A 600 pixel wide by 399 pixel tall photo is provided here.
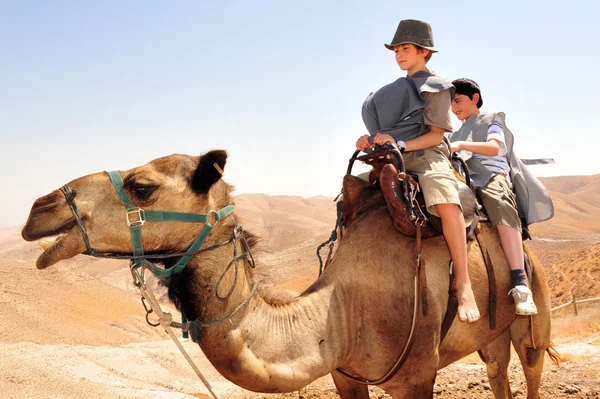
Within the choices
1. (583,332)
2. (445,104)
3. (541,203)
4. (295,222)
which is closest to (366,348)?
(445,104)

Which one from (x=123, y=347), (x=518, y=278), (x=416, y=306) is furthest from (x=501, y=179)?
(x=123, y=347)

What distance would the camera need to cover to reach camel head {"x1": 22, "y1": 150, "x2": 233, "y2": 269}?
2842 millimetres

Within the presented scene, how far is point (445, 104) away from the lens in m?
3.66

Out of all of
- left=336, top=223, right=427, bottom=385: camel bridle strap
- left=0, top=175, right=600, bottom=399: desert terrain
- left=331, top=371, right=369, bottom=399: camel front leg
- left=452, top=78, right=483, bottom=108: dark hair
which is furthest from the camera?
left=0, top=175, right=600, bottom=399: desert terrain

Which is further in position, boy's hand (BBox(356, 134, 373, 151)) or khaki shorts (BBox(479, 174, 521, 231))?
khaki shorts (BBox(479, 174, 521, 231))

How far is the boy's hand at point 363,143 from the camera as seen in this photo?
149 inches

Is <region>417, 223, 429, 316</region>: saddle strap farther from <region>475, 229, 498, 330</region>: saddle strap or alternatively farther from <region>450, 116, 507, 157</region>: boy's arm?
<region>450, 116, 507, 157</region>: boy's arm

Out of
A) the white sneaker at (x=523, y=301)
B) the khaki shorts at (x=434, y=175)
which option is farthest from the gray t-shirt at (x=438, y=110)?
the white sneaker at (x=523, y=301)

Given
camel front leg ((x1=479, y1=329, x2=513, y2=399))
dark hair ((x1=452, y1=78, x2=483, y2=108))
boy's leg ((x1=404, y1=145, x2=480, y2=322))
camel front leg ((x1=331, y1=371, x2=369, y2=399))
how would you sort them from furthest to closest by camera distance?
camel front leg ((x1=479, y1=329, x2=513, y2=399)), dark hair ((x1=452, y1=78, x2=483, y2=108)), camel front leg ((x1=331, y1=371, x2=369, y2=399)), boy's leg ((x1=404, y1=145, x2=480, y2=322))

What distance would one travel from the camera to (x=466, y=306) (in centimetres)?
347

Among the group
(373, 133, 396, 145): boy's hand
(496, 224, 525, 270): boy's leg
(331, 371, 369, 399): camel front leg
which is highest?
(373, 133, 396, 145): boy's hand

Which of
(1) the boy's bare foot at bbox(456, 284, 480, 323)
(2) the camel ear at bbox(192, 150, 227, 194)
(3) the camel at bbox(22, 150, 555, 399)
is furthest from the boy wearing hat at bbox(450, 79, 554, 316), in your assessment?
(2) the camel ear at bbox(192, 150, 227, 194)

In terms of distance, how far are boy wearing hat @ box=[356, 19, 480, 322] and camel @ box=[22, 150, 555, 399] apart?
0.22m

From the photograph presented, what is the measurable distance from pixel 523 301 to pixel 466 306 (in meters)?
0.71
